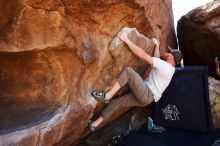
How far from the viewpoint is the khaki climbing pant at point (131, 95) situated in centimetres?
575

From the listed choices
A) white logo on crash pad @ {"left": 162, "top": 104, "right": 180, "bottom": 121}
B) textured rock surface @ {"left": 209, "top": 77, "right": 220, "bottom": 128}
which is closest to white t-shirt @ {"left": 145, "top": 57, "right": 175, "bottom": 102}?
white logo on crash pad @ {"left": 162, "top": 104, "right": 180, "bottom": 121}

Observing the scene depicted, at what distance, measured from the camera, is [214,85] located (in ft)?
26.2

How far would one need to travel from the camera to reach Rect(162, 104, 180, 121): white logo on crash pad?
283 inches

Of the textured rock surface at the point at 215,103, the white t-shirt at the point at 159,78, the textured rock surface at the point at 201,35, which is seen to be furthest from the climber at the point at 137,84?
the textured rock surface at the point at 201,35

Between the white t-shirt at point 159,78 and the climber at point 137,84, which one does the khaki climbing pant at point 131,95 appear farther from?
the white t-shirt at point 159,78

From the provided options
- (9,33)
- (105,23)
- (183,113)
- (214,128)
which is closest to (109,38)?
(105,23)

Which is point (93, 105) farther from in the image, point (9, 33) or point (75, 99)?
point (9, 33)

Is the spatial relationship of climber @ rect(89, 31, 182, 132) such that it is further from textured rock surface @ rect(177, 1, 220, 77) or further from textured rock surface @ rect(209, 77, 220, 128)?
textured rock surface @ rect(177, 1, 220, 77)

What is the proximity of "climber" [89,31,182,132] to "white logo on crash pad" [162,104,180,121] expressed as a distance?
3.76ft

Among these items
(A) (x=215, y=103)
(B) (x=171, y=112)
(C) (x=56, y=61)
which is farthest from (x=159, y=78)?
(A) (x=215, y=103)

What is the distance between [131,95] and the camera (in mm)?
6219

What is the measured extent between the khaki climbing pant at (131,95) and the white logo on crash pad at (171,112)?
1207mm

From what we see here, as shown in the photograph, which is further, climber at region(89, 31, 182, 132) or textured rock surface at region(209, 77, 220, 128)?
textured rock surface at region(209, 77, 220, 128)

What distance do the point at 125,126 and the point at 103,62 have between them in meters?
2.08
